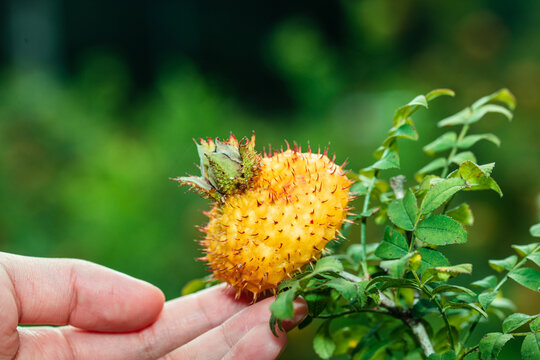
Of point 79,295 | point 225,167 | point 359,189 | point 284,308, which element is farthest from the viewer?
point 79,295

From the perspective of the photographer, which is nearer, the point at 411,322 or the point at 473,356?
the point at 473,356

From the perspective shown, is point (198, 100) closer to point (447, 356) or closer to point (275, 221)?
point (275, 221)

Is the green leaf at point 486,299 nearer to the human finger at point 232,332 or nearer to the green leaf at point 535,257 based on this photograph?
the green leaf at point 535,257

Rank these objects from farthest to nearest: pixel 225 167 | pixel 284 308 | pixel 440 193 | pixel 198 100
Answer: pixel 198 100 → pixel 225 167 → pixel 440 193 → pixel 284 308

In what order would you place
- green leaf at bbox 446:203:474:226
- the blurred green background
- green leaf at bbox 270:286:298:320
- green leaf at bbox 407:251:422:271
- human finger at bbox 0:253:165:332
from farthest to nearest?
the blurred green background < human finger at bbox 0:253:165:332 < green leaf at bbox 446:203:474:226 < green leaf at bbox 407:251:422:271 < green leaf at bbox 270:286:298:320

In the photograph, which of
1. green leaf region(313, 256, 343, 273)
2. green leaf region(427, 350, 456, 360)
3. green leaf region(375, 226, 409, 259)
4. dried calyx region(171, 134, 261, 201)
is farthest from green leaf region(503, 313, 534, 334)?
dried calyx region(171, 134, 261, 201)

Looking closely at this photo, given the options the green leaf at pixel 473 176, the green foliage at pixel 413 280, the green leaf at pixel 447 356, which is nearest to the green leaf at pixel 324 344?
the green foliage at pixel 413 280

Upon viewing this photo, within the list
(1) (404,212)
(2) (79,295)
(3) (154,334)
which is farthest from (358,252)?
(2) (79,295)

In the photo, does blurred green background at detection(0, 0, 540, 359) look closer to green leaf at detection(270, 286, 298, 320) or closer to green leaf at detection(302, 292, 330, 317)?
green leaf at detection(302, 292, 330, 317)
